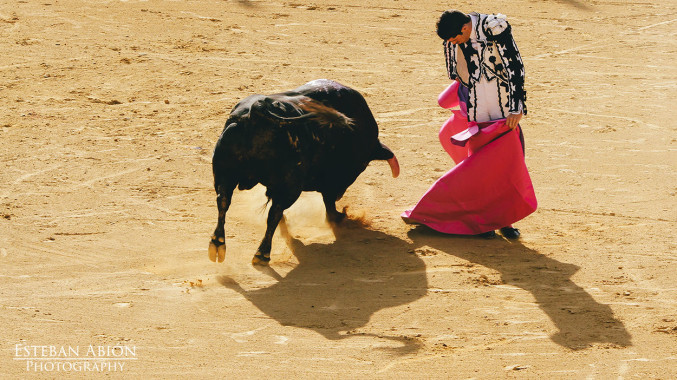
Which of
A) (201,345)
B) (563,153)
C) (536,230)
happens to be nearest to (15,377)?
(201,345)

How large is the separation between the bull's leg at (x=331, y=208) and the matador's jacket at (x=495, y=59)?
1.31 meters

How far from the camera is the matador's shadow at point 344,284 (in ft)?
18.2

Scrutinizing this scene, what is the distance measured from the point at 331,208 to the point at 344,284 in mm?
1191

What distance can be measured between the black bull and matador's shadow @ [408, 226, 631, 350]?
1009 mm

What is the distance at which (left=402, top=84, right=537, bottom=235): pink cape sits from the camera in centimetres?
674

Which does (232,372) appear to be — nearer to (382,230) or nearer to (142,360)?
(142,360)

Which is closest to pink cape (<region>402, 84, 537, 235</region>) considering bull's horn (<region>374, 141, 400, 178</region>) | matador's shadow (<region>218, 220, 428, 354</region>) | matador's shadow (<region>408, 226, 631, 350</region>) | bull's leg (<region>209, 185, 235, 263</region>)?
matador's shadow (<region>408, 226, 631, 350</region>)

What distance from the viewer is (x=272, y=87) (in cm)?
1024

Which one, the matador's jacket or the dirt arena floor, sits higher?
the matador's jacket

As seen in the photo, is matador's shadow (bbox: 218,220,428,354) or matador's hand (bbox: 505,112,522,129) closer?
matador's shadow (bbox: 218,220,428,354)

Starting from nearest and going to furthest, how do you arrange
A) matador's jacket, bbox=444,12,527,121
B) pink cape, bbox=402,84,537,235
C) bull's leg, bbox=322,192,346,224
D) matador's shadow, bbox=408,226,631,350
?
matador's shadow, bbox=408,226,631,350, matador's jacket, bbox=444,12,527,121, pink cape, bbox=402,84,537,235, bull's leg, bbox=322,192,346,224

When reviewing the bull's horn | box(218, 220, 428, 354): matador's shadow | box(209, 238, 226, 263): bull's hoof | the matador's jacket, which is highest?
the matador's jacket

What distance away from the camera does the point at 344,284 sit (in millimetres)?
6078

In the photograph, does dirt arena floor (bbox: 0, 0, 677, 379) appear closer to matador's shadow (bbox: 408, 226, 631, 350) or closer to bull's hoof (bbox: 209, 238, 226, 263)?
matador's shadow (bbox: 408, 226, 631, 350)
